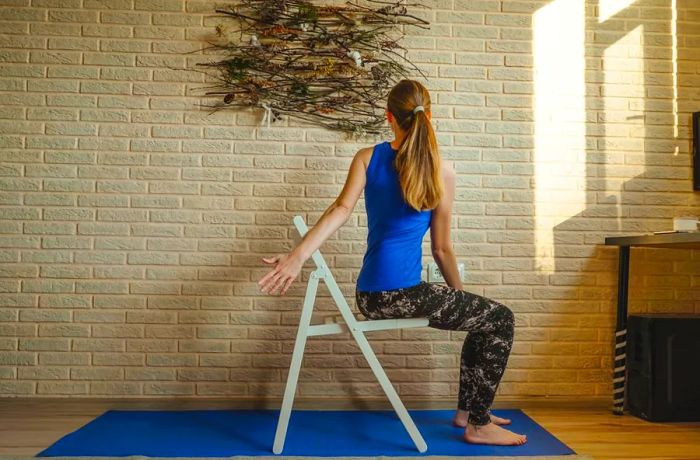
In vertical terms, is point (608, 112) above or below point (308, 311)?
above

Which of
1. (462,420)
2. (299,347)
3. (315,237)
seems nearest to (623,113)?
(462,420)

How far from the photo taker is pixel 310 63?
2.79m

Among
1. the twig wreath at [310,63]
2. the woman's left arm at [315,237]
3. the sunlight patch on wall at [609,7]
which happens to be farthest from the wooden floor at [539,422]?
the sunlight patch on wall at [609,7]

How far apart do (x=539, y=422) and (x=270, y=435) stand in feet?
3.91

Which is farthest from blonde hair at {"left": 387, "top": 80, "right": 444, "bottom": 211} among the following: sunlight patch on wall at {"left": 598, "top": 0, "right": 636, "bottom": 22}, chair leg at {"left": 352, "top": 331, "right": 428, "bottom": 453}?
sunlight patch on wall at {"left": 598, "top": 0, "right": 636, "bottom": 22}

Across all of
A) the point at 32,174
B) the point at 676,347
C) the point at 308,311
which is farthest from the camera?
the point at 32,174

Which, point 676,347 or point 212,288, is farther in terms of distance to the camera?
point 212,288

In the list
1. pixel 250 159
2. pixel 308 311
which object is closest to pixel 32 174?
pixel 250 159

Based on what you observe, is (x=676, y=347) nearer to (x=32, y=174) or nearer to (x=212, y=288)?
(x=212, y=288)

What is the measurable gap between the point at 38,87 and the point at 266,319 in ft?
5.24

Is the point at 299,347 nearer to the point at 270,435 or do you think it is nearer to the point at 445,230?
the point at 270,435

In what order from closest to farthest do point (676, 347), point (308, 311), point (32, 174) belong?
point (308, 311), point (676, 347), point (32, 174)

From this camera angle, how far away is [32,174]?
274 centimetres

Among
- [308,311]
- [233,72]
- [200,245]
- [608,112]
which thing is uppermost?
[233,72]
